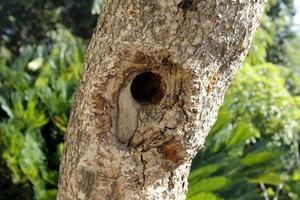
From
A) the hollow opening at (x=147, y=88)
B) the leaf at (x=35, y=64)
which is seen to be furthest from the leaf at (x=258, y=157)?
the hollow opening at (x=147, y=88)

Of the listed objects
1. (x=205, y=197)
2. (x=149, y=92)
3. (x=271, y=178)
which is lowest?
(x=205, y=197)

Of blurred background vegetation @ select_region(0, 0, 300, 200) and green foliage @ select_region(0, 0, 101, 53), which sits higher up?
green foliage @ select_region(0, 0, 101, 53)

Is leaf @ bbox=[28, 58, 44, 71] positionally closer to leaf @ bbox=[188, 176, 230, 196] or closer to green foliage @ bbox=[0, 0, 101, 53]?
green foliage @ bbox=[0, 0, 101, 53]

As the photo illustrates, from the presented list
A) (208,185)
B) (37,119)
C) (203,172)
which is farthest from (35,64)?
(208,185)

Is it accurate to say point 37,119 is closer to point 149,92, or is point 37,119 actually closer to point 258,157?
point 258,157

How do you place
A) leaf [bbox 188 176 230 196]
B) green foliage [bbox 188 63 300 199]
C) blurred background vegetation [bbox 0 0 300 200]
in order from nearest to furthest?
leaf [bbox 188 176 230 196]
green foliage [bbox 188 63 300 199]
blurred background vegetation [bbox 0 0 300 200]

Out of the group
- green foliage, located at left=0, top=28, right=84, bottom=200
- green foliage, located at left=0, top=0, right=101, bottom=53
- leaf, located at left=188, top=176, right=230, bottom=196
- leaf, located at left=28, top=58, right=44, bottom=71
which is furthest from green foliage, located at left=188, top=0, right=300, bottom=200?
green foliage, located at left=0, top=0, right=101, bottom=53

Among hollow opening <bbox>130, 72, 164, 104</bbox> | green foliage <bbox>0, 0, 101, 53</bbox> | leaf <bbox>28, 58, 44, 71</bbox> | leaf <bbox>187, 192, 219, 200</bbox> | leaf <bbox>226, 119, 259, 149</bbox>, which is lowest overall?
leaf <bbox>187, 192, 219, 200</bbox>
